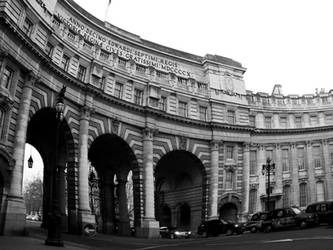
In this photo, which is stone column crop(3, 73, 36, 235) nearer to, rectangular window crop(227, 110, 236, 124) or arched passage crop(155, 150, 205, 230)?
arched passage crop(155, 150, 205, 230)

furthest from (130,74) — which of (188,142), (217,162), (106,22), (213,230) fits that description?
(213,230)

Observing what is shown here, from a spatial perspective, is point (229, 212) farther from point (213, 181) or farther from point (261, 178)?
point (261, 178)

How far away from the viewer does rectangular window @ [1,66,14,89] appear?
27.8 m

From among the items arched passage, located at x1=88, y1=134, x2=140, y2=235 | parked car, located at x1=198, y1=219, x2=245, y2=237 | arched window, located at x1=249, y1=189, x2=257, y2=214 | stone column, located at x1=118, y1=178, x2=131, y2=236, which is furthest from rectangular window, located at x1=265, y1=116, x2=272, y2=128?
stone column, located at x1=118, y1=178, x2=131, y2=236

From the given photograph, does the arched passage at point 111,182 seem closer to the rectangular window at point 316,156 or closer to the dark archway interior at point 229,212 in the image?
the dark archway interior at point 229,212

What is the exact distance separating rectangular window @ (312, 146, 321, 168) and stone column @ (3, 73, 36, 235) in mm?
40204

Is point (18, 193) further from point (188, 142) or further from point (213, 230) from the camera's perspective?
point (188, 142)

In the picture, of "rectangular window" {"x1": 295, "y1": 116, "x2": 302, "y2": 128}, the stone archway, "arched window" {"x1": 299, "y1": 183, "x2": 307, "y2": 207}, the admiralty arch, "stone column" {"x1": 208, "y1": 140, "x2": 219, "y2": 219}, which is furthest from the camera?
"rectangular window" {"x1": 295, "y1": 116, "x2": 302, "y2": 128}

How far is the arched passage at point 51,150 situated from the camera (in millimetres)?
35875

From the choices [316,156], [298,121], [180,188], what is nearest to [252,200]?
[180,188]

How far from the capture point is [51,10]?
114ft

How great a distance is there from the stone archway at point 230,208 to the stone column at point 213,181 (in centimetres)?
180

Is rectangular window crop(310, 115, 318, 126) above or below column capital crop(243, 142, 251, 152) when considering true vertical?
above

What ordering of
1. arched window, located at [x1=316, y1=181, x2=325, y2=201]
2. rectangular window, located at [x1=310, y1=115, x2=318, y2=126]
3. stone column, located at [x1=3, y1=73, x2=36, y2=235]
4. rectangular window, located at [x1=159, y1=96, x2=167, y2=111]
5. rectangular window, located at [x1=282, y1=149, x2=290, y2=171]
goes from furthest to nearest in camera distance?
rectangular window, located at [x1=310, y1=115, x2=318, y2=126] → rectangular window, located at [x1=282, y1=149, x2=290, y2=171] → arched window, located at [x1=316, y1=181, x2=325, y2=201] → rectangular window, located at [x1=159, y1=96, x2=167, y2=111] → stone column, located at [x1=3, y1=73, x2=36, y2=235]
